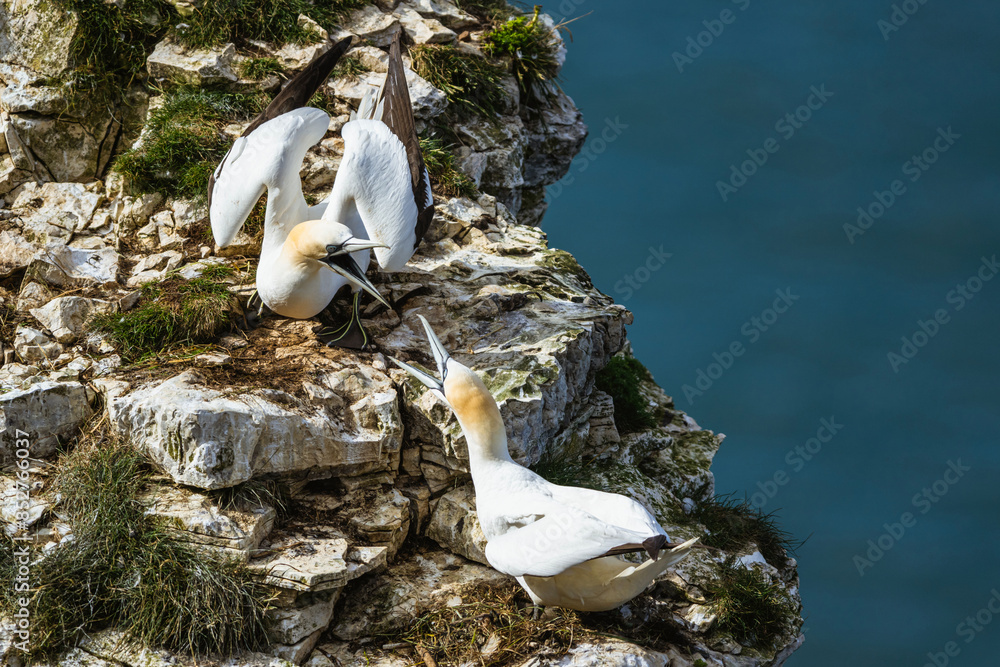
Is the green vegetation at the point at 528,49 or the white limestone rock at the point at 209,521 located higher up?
the green vegetation at the point at 528,49

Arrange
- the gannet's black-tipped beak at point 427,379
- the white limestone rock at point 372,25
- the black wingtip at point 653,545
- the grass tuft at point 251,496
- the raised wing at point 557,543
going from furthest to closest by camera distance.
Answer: the white limestone rock at point 372,25, the gannet's black-tipped beak at point 427,379, the grass tuft at point 251,496, the raised wing at point 557,543, the black wingtip at point 653,545

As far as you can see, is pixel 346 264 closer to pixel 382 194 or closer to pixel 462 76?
pixel 382 194

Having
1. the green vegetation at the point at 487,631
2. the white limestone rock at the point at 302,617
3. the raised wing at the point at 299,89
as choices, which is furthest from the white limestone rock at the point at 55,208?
the green vegetation at the point at 487,631

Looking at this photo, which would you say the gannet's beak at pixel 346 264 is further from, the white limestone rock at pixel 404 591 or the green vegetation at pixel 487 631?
the green vegetation at pixel 487 631

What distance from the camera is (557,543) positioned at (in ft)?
13.2

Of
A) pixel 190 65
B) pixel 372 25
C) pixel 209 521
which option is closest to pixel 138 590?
pixel 209 521

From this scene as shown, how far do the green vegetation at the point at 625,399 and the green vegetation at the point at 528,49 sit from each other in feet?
9.90

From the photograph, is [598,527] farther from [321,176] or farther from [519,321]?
[321,176]

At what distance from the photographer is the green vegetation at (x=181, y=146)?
6430mm

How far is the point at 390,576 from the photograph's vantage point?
479 centimetres

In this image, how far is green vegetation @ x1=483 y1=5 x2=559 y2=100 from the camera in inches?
320

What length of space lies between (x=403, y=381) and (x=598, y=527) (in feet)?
5.60

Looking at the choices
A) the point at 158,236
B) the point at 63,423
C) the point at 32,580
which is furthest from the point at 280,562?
the point at 158,236

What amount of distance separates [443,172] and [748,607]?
3.96 meters
